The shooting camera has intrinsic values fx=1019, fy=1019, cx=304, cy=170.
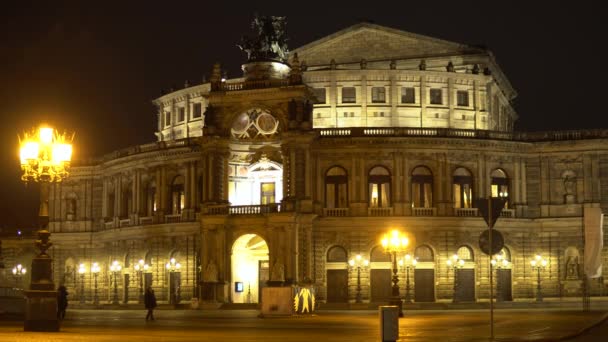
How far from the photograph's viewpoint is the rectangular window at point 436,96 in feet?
290

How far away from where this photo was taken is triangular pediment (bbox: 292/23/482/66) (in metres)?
90.9

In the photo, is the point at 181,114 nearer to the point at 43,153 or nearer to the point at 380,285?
the point at 380,285

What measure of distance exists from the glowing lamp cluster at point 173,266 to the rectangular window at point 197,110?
57.5ft

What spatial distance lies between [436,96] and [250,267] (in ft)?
76.9

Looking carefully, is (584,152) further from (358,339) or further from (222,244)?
(358,339)

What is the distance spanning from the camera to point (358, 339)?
33.0 m

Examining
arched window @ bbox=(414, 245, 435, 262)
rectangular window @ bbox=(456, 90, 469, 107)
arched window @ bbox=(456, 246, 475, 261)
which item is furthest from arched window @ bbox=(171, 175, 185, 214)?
rectangular window @ bbox=(456, 90, 469, 107)

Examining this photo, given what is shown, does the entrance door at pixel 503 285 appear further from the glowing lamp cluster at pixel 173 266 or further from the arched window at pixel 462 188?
the glowing lamp cluster at pixel 173 266

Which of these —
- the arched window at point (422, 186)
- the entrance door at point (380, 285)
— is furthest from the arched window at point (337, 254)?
the arched window at point (422, 186)

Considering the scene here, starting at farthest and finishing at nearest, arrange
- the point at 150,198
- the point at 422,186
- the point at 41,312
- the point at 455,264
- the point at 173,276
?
the point at 150,198, the point at 173,276, the point at 422,186, the point at 455,264, the point at 41,312

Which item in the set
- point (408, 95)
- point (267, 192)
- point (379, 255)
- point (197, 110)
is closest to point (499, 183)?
point (379, 255)

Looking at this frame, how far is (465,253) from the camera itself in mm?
77312

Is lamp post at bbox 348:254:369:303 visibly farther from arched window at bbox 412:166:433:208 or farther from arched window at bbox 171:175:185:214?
arched window at bbox 171:175:185:214

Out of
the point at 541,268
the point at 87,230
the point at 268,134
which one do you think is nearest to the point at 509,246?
the point at 541,268
